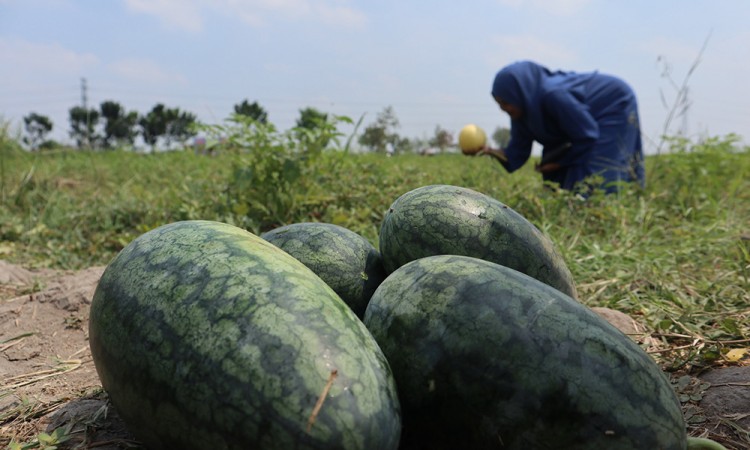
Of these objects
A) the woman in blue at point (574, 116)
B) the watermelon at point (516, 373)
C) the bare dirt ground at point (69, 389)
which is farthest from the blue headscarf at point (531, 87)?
the watermelon at point (516, 373)

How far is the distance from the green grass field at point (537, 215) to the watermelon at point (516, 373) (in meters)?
1.05

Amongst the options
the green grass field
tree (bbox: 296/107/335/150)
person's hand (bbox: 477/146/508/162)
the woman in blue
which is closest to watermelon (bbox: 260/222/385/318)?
the green grass field

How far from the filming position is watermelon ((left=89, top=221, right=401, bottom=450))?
43.9 inches

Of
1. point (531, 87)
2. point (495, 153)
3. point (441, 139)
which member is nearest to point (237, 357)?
point (531, 87)

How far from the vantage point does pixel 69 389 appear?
2.00 metres

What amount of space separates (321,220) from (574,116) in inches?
136

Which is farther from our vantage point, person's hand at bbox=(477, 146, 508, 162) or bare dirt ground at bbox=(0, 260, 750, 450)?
person's hand at bbox=(477, 146, 508, 162)

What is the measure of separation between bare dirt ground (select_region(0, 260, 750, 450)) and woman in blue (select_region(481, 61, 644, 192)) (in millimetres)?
4465

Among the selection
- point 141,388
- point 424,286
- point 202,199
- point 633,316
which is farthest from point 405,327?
point 202,199

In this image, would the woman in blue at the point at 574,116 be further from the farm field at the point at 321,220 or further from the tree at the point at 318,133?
the tree at the point at 318,133

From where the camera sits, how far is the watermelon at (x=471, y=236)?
1845 mm

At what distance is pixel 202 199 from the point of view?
198 inches

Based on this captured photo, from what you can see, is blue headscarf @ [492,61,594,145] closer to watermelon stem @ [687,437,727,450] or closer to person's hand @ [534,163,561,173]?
person's hand @ [534,163,561,173]

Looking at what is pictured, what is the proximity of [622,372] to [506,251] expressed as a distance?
26.0 inches
